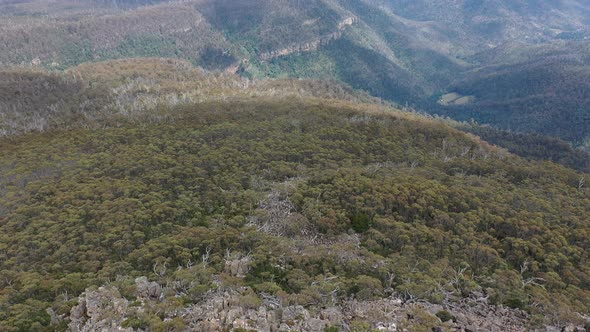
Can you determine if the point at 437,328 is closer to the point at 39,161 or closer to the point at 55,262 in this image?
the point at 55,262

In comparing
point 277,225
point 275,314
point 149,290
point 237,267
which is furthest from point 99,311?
point 277,225

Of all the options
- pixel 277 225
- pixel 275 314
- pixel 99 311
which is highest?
pixel 275 314

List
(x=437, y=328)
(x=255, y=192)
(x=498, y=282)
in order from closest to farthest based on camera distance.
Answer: (x=437, y=328) < (x=498, y=282) < (x=255, y=192)

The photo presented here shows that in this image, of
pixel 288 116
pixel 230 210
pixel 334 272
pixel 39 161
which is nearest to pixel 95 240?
pixel 230 210

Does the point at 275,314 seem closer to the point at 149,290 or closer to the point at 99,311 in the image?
the point at 149,290

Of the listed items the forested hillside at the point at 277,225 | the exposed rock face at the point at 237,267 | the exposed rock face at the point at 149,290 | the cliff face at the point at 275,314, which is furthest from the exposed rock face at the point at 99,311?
the exposed rock face at the point at 237,267

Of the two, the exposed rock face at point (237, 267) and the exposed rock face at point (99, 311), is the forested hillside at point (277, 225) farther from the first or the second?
the exposed rock face at point (99, 311)
